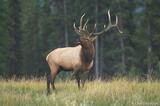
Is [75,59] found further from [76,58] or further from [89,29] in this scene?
[89,29]

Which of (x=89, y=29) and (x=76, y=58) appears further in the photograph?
(x=89, y=29)

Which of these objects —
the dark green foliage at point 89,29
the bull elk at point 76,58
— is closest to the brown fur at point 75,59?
the bull elk at point 76,58

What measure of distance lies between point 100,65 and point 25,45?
11.9 meters

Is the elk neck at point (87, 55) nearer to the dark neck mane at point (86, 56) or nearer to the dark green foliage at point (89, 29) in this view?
→ the dark neck mane at point (86, 56)

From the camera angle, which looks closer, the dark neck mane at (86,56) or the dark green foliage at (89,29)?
the dark neck mane at (86,56)

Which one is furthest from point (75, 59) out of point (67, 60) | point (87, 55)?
point (87, 55)

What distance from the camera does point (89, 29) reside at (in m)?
42.7

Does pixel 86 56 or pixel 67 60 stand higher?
pixel 86 56

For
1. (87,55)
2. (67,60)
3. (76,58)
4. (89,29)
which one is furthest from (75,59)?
(89,29)

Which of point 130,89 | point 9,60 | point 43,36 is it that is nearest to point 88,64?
point 130,89

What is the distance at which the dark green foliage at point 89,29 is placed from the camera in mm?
37594

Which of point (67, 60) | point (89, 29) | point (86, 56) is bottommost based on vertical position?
point (89, 29)

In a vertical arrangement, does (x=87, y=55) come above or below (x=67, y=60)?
above

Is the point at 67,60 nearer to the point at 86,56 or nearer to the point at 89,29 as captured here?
the point at 86,56
